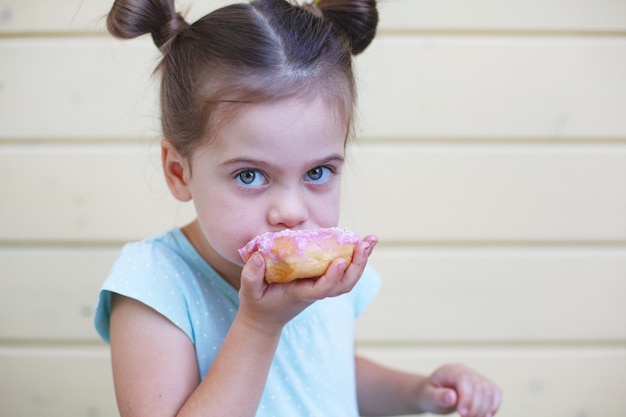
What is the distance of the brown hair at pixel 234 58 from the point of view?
998 millimetres

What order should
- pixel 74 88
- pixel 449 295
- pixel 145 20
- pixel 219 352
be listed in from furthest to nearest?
pixel 449 295 < pixel 74 88 < pixel 145 20 < pixel 219 352

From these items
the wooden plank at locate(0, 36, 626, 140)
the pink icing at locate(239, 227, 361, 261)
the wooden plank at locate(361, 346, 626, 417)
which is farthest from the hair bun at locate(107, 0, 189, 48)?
the wooden plank at locate(361, 346, 626, 417)

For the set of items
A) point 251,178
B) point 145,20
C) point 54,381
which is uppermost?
point 145,20

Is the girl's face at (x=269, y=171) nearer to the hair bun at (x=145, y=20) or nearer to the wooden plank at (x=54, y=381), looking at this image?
the hair bun at (x=145, y=20)

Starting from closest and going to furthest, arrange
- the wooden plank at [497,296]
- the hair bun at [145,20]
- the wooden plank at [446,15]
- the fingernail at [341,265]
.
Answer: the fingernail at [341,265]
the hair bun at [145,20]
the wooden plank at [446,15]
the wooden plank at [497,296]

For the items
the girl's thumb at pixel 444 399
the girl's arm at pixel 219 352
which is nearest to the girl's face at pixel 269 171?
the girl's arm at pixel 219 352

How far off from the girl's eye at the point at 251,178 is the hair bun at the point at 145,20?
0.28 m

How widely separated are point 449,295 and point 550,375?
0.34m

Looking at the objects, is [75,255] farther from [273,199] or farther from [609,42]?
[609,42]

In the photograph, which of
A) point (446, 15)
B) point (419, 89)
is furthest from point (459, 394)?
point (446, 15)

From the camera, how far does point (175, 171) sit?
114 cm

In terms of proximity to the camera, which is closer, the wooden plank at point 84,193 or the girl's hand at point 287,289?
the girl's hand at point 287,289

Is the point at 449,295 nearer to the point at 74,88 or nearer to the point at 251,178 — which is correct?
the point at 251,178

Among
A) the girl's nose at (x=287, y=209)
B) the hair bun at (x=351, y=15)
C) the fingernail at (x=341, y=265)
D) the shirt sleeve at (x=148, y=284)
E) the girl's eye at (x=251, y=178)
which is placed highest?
the hair bun at (x=351, y=15)
